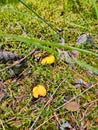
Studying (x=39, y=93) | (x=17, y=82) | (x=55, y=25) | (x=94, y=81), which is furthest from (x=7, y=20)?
(x=94, y=81)

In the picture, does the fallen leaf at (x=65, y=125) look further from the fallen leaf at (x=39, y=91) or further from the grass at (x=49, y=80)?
the fallen leaf at (x=39, y=91)

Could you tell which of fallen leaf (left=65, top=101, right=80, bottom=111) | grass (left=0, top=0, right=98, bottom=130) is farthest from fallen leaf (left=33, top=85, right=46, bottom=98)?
fallen leaf (left=65, top=101, right=80, bottom=111)

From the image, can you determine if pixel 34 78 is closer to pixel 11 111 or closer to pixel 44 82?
pixel 44 82

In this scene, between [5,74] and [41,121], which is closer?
[41,121]

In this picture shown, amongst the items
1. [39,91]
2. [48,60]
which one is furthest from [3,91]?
[48,60]

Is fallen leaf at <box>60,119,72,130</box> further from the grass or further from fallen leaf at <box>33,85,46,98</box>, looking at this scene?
fallen leaf at <box>33,85,46,98</box>

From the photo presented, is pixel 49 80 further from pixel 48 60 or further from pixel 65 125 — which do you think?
pixel 65 125
